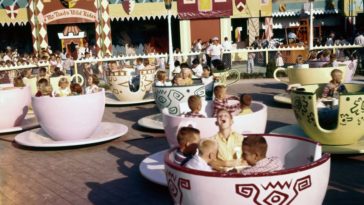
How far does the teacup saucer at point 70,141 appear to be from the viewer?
6957 mm

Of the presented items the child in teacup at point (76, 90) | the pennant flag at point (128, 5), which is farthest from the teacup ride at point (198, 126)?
the pennant flag at point (128, 5)

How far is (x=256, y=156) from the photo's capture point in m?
3.41

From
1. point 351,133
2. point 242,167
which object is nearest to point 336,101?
point 351,133

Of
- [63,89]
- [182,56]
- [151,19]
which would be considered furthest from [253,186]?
[151,19]

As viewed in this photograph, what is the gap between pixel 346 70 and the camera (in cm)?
948

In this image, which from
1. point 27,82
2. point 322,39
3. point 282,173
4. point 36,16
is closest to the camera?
point 282,173

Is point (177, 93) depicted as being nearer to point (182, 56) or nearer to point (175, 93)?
point (175, 93)

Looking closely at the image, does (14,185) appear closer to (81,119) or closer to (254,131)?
(81,119)

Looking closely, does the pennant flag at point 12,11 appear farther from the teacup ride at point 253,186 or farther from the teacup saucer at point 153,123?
the teacup ride at point 253,186

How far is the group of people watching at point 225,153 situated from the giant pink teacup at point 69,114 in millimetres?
3187

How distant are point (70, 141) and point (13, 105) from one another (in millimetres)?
1711

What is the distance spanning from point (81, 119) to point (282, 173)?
168 inches

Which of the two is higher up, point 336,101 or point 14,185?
point 336,101

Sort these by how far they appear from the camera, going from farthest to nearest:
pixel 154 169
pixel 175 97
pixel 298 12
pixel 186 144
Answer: pixel 298 12
pixel 175 97
pixel 154 169
pixel 186 144
